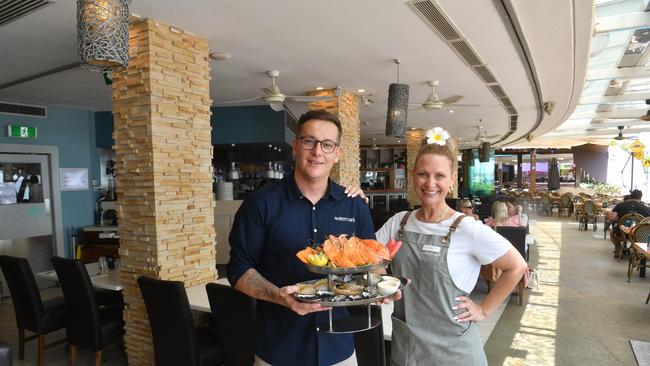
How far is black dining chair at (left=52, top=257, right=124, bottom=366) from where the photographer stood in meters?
3.64

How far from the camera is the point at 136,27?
3549mm

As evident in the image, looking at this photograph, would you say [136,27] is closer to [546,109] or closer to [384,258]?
[384,258]

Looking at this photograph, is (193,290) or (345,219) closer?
(345,219)

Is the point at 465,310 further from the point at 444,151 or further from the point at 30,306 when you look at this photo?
the point at 30,306

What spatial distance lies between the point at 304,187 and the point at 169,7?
241cm

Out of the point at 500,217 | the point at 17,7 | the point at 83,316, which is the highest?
the point at 17,7

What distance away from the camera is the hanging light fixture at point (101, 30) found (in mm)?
2197

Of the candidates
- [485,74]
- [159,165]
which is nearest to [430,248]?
[159,165]

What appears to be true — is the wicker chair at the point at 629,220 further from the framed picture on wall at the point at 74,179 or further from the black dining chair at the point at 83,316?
the framed picture on wall at the point at 74,179

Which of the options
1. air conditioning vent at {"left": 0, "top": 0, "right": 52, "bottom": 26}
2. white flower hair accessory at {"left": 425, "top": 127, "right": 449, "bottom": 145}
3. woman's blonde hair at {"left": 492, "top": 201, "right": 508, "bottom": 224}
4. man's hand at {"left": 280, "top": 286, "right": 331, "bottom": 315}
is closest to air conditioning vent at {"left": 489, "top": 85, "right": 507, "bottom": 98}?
woman's blonde hair at {"left": 492, "top": 201, "right": 508, "bottom": 224}

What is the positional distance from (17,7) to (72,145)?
16.8 feet

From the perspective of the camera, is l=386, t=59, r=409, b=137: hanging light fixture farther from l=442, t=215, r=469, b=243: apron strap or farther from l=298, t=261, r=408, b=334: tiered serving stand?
l=298, t=261, r=408, b=334: tiered serving stand

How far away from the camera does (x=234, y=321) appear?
279 cm

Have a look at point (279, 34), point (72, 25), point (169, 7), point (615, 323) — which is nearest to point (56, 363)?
point (72, 25)
